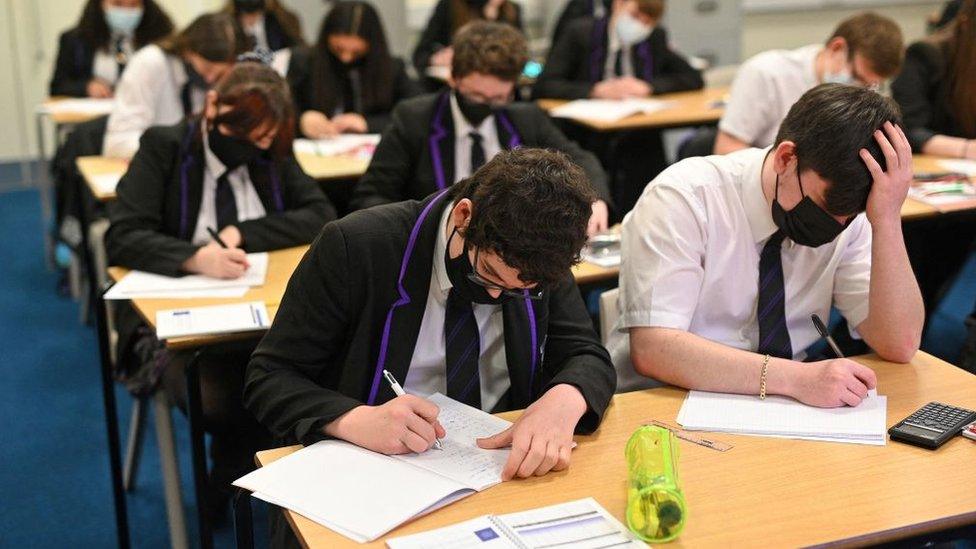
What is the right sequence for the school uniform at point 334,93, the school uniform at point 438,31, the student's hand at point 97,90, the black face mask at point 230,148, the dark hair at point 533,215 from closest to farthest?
the dark hair at point 533,215 → the black face mask at point 230,148 → the school uniform at point 334,93 → the student's hand at point 97,90 → the school uniform at point 438,31

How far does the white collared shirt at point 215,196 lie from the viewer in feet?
9.57

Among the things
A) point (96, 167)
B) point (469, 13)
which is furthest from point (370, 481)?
point (469, 13)

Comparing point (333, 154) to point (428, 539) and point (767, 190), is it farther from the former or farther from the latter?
point (428, 539)

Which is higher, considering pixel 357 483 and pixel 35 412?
pixel 357 483

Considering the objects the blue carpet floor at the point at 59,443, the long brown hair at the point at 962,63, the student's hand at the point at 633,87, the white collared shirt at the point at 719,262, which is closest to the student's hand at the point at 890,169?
the white collared shirt at the point at 719,262

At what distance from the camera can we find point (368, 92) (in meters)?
4.73

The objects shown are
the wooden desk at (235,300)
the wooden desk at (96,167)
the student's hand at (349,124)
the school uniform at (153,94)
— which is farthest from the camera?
the student's hand at (349,124)

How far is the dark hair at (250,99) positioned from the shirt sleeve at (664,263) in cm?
107

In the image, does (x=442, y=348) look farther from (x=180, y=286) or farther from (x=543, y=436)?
(x=180, y=286)

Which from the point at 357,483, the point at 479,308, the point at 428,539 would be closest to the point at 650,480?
the point at 428,539

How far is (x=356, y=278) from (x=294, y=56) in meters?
3.17

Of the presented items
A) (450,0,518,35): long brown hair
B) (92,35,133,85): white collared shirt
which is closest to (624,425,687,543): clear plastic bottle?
(92,35,133,85): white collared shirt

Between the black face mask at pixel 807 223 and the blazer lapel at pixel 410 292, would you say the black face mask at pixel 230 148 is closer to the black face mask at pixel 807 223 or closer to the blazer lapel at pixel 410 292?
the blazer lapel at pixel 410 292

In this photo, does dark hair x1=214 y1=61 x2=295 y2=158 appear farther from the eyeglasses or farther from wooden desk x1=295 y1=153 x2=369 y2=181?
the eyeglasses
